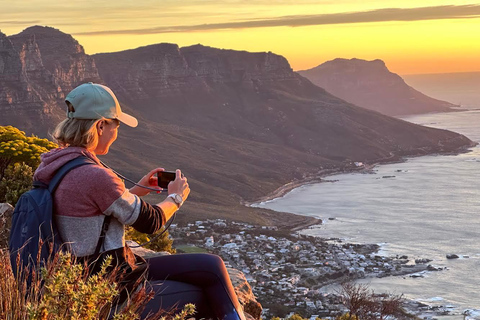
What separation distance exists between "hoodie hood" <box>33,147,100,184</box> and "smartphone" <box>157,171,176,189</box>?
828mm

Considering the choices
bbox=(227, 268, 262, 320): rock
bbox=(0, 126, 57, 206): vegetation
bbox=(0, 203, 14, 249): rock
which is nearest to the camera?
bbox=(227, 268, 262, 320): rock

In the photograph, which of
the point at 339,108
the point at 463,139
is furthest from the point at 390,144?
the point at 463,139

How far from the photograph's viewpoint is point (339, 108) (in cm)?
17362

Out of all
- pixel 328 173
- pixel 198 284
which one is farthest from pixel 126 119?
pixel 328 173

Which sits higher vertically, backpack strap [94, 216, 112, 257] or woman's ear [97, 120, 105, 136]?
woman's ear [97, 120, 105, 136]

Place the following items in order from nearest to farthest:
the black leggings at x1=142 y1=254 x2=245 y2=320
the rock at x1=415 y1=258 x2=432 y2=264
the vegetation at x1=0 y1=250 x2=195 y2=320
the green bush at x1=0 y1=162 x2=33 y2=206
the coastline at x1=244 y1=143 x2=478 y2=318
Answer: the vegetation at x1=0 y1=250 x2=195 y2=320
the black leggings at x1=142 y1=254 x2=245 y2=320
the green bush at x1=0 y1=162 x2=33 y2=206
the coastline at x1=244 y1=143 x2=478 y2=318
the rock at x1=415 y1=258 x2=432 y2=264

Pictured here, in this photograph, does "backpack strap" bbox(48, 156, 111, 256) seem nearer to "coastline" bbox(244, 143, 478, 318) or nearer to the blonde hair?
the blonde hair

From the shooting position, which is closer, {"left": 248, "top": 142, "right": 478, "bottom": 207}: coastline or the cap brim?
the cap brim

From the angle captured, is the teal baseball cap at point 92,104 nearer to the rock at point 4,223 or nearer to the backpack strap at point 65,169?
the backpack strap at point 65,169

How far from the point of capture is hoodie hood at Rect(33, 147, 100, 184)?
4.34 m

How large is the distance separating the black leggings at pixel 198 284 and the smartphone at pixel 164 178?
0.57 metres

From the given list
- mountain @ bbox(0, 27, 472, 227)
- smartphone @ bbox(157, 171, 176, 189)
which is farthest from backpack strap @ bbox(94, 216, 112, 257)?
mountain @ bbox(0, 27, 472, 227)

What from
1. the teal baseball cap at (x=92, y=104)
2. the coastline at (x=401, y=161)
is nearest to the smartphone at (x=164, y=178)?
the teal baseball cap at (x=92, y=104)

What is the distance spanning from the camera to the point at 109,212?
14.1 ft
